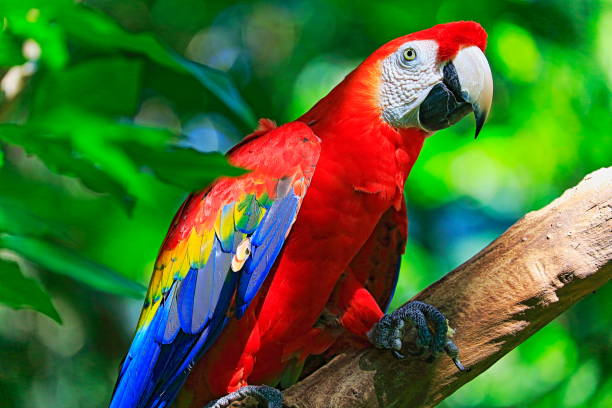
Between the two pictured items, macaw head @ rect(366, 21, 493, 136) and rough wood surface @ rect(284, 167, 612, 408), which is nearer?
rough wood surface @ rect(284, 167, 612, 408)

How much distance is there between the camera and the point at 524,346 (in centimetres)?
253

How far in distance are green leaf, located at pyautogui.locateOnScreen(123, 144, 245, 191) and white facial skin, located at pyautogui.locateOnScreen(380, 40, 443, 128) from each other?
0.93 metres

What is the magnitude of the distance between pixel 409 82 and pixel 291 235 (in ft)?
1.50

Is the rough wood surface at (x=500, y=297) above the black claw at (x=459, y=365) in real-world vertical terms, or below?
above

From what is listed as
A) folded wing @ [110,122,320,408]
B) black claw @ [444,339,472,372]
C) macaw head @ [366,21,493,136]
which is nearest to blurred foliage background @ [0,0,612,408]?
folded wing @ [110,122,320,408]

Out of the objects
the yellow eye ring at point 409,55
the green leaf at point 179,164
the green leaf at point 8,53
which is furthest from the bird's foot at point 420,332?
the green leaf at point 8,53

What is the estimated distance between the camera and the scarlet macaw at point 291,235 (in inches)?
62.5

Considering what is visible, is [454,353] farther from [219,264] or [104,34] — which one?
[104,34]

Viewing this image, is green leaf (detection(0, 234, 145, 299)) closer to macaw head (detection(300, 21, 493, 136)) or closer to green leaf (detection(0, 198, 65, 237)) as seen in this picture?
green leaf (detection(0, 198, 65, 237))

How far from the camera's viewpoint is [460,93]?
1.61 meters

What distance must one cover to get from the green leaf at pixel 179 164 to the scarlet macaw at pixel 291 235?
795 millimetres

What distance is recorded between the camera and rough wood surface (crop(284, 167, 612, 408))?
137 cm

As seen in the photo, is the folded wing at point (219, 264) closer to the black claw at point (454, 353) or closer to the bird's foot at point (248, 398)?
the bird's foot at point (248, 398)

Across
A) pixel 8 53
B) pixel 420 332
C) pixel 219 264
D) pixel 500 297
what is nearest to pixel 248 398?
pixel 219 264
